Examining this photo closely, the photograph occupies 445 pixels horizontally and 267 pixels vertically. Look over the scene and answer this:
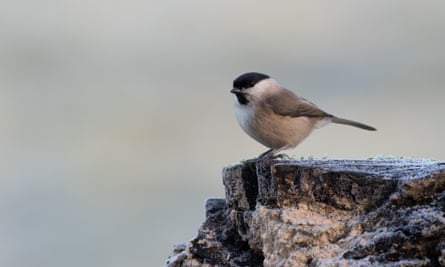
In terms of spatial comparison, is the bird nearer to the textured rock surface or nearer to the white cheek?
the white cheek

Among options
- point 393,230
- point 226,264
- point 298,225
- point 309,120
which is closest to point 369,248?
point 393,230

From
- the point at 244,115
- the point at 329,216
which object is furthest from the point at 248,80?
the point at 329,216

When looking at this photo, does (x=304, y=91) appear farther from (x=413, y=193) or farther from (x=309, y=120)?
(x=413, y=193)

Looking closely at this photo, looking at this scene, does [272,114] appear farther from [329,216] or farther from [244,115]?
[329,216]

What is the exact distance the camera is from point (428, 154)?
176 inches

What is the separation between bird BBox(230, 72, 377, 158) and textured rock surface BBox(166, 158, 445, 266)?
0.85 meters

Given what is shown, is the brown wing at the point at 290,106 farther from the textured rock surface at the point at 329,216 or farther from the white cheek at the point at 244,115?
the textured rock surface at the point at 329,216

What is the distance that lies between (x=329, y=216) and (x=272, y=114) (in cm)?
116

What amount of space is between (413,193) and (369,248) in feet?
0.54

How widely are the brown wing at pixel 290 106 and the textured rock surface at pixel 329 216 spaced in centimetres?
93

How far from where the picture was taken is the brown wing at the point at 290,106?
2895 millimetres

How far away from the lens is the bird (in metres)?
2.83

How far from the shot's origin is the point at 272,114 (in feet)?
9.36

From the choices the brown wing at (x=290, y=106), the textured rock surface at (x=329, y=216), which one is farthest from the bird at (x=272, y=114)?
the textured rock surface at (x=329, y=216)
